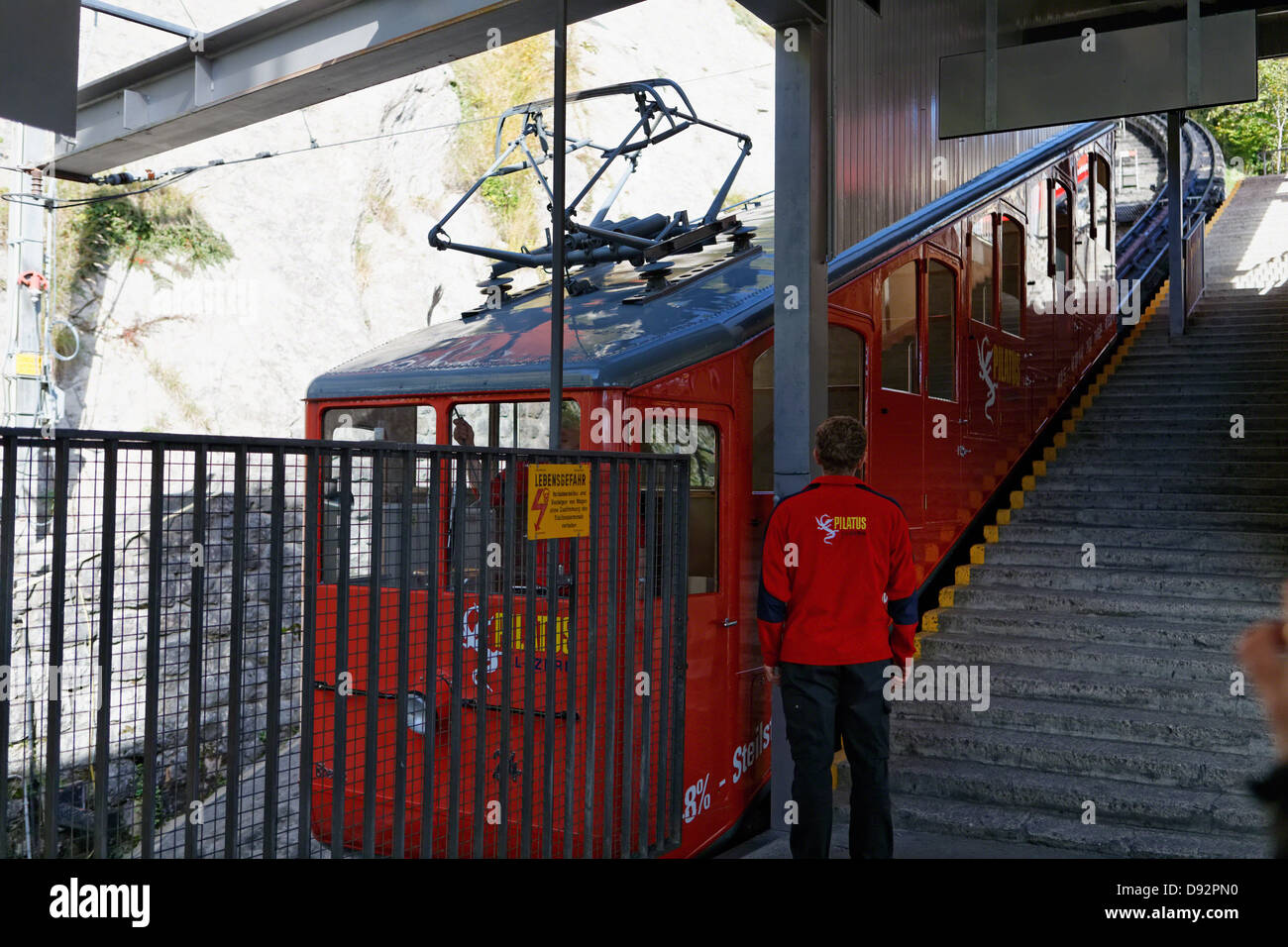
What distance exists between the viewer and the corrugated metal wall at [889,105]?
575 centimetres

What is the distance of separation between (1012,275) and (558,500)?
19.2 ft

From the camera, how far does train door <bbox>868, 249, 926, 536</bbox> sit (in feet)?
21.4

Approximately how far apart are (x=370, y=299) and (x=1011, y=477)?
16.4 meters

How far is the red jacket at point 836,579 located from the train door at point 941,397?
10.0 feet

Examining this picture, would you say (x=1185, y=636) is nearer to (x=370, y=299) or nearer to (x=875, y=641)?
(x=875, y=641)

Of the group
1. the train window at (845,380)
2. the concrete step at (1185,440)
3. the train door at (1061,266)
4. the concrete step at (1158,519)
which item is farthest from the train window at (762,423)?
the train door at (1061,266)

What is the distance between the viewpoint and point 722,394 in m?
5.40

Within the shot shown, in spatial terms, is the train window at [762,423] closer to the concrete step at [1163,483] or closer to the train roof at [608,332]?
the train roof at [608,332]

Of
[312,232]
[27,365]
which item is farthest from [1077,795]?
[312,232]

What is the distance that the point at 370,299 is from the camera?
22.3 metres

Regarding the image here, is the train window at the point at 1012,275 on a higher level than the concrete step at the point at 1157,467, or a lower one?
higher

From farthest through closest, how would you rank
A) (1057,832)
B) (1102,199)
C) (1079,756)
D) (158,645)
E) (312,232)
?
1. (312,232)
2. (1102,199)
3. (1079,756)
4. (1057,832)
5. (158,645)

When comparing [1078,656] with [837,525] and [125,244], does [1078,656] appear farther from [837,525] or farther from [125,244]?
[125,244]

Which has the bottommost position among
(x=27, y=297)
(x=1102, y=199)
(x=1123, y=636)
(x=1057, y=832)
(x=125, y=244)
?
(x=1057, y=832)
